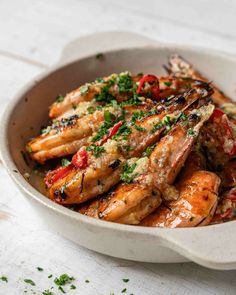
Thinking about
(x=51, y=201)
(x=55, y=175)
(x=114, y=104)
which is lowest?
(x=55, y=175)

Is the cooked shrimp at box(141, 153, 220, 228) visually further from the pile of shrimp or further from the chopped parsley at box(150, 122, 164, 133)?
the chopped parsley at box(150, 122, 164, 133)

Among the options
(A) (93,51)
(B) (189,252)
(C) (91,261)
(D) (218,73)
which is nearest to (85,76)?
(A) (93,51)

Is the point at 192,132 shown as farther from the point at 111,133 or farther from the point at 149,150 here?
the point at 111,133

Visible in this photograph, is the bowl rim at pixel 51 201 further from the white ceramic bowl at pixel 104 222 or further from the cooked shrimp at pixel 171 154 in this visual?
the cooked shrimp at pixel 171 154

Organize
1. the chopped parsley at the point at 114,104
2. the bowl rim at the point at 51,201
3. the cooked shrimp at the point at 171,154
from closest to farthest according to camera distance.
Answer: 1. the bowl rim at the point at 51,201
2. the cooked shrimp at the point at 171,154
3. the chopped parsley at the point at 114,104

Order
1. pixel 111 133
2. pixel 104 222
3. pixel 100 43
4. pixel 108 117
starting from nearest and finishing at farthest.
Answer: pixel 104 222, pixel 111 133, pixel 108 117, pixel 100 43

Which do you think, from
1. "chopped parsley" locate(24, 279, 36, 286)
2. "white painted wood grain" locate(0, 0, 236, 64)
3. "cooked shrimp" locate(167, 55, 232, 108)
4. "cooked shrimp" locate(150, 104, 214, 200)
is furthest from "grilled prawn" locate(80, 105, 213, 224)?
"white painted wood grain" locate(0, 0, 236, 64)

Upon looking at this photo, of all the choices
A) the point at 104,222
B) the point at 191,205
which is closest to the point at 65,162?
the point at 104,222

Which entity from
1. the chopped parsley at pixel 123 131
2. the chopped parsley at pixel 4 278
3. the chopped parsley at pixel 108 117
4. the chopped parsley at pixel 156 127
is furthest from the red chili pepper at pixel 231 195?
the chopped parsley at pixel 4 278
